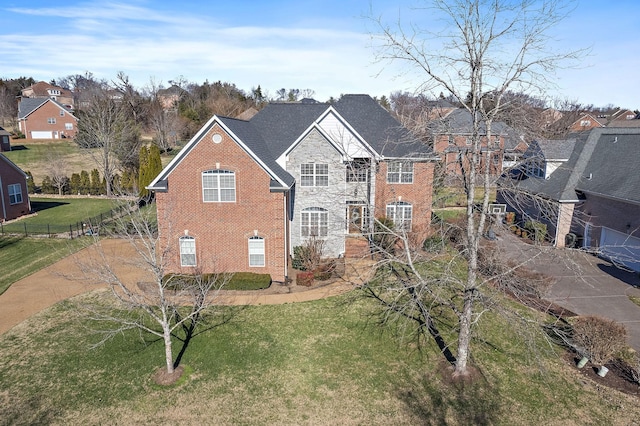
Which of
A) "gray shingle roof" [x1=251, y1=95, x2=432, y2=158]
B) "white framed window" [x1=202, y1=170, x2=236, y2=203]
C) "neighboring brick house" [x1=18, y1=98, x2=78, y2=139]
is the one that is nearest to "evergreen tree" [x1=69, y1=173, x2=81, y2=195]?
"gray shingle roof" [x1=251, y1=95, x2=432, y2=158]

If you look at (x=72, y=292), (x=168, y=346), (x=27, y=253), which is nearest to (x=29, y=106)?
(x=27, y=253)

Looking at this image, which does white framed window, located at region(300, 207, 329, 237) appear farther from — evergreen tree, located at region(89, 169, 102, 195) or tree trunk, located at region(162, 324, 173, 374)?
evergreen tree, located at region(89, 169, 102, 195)

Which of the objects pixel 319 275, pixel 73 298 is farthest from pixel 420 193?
pixel 73 298

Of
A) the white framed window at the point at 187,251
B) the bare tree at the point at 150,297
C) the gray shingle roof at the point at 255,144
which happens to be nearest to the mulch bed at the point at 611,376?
the bare tree at the point at 150,297

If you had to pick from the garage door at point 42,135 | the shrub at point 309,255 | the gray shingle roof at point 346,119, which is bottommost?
the shrub at point 309,255

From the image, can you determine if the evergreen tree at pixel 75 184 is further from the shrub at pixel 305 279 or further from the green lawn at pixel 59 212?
the shrub at pixel 305 279

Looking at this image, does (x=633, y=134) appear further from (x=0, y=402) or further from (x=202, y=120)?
(x=202, y=120)

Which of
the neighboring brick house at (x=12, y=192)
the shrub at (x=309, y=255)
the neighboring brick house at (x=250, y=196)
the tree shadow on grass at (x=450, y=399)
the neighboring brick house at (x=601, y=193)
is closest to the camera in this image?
the tree shadow on grass at (x=450, y=399)
